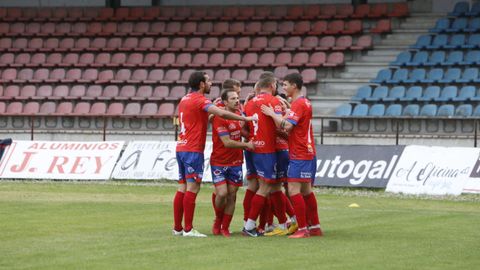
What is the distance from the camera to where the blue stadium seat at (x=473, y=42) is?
119 feet

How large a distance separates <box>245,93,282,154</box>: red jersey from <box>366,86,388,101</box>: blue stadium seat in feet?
62.2

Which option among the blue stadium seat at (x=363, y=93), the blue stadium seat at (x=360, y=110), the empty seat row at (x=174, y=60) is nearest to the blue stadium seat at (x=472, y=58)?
the blue stadium seat at (x=363, y=93)

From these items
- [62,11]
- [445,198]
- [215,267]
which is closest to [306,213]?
[215,267]

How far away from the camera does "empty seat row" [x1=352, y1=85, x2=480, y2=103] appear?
33.7 metres

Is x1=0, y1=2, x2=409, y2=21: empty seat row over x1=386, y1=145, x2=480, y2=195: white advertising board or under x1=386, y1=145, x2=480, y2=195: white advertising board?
over

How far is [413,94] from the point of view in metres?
34.6

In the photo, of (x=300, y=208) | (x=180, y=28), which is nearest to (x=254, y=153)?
(x=300, y=208)

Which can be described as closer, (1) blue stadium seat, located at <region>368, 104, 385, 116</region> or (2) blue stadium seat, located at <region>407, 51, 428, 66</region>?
(1) blue stadium seat, located at <region>368, 104, 385, 116</region>

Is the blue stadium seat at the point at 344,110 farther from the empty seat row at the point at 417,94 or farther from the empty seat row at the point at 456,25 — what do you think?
the empty seat row at the point at 456,25

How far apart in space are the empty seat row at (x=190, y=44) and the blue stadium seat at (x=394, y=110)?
14.6ft

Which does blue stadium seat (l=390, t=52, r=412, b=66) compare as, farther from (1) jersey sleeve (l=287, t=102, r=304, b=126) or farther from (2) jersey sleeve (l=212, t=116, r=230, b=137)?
(1) jersey sleeve (l=287, t=102, r=304, b=126)

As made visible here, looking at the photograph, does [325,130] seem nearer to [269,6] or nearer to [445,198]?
[445,198]

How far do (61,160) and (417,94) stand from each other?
36.4ft

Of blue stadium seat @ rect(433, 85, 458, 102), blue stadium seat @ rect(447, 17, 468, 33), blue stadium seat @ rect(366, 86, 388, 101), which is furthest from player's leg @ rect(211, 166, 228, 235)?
blue stadium seat @ rect(447, 17, 468, 33)
